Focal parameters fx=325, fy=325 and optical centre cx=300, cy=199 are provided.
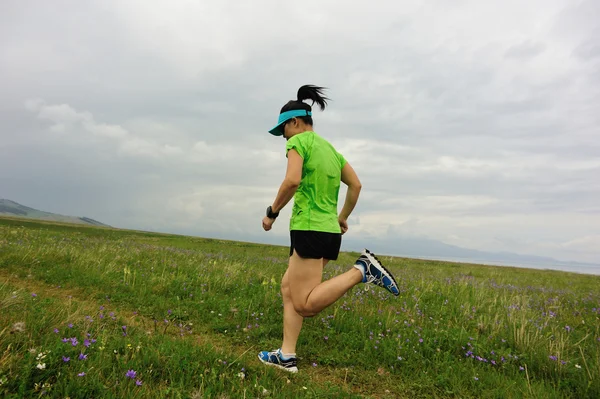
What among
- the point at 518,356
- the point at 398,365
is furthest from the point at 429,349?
the point at 518,356

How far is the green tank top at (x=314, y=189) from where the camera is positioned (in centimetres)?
412

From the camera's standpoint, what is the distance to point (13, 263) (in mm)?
7984

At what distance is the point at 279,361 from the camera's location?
408cm

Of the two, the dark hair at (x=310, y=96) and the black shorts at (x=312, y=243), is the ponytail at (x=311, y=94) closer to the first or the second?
the dark hair at (x=310, y=96)

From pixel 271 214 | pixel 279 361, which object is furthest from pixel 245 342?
pixel 271 214

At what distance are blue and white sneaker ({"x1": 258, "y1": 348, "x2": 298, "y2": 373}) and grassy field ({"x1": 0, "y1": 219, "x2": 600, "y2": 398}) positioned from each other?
4.6 inches

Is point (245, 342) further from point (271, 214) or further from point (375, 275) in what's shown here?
point (375, 275)

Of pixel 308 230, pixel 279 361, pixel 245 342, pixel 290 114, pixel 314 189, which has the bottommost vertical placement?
pixel 245 342

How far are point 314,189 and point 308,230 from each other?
553 mm

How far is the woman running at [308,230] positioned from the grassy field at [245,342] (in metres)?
0.77

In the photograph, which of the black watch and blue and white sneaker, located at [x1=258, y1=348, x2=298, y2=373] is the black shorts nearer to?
the black watch

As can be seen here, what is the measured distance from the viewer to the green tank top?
4.12 m

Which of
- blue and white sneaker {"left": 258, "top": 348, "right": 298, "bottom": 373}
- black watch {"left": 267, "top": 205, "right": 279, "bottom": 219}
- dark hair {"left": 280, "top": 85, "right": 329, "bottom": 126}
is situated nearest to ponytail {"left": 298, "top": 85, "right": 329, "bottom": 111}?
dark hair {"left": 280, "top": 85, "right": 329, "bottom": 126}

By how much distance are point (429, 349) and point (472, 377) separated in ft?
2.54
